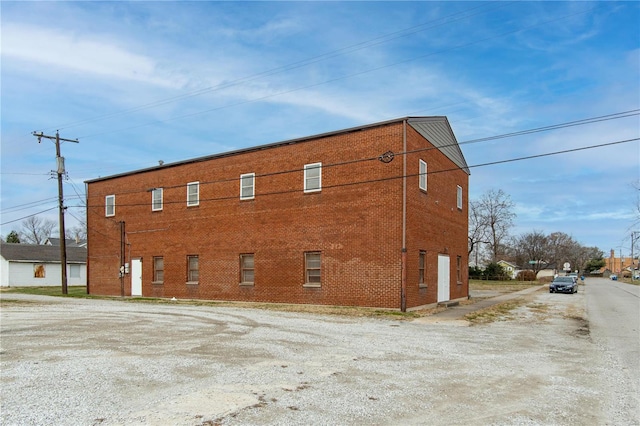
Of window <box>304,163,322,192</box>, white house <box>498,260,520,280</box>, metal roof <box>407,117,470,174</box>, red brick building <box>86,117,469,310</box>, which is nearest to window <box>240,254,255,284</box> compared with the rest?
red brick building <box>86,117,469,310</box>

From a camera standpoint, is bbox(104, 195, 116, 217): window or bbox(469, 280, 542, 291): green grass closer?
bbox(104, 195, 116, 217): window

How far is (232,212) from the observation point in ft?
84.0

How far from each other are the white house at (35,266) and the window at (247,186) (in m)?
35.9

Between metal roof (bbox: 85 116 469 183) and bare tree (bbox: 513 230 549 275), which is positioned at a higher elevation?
metal roof (bbox: 85 116 469 183)

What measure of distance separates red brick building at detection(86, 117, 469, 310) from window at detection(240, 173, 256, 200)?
2.8 inches

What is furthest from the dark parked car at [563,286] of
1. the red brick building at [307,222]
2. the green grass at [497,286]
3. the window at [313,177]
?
the window at [313,177]

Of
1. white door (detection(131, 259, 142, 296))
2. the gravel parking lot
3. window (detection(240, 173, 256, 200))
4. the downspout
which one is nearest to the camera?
the gravel parking lot

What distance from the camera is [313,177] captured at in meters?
22.5

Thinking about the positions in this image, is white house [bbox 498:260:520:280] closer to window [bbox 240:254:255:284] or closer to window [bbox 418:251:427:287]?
window [bbox 418:251:427:287]

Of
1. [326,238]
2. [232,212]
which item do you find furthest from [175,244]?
[326,238]

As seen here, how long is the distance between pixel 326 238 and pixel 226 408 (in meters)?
15.5

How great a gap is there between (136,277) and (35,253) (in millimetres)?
29245

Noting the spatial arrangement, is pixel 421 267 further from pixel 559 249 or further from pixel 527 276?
pixel 559 249

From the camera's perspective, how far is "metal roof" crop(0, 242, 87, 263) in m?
50.6
